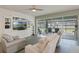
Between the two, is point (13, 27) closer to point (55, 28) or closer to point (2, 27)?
point (2, 27)

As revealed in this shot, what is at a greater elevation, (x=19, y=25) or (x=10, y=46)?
(x=19, y=25)

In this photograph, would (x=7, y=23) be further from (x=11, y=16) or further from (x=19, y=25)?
(x=19, y=25)

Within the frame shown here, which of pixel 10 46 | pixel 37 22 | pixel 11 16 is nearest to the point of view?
pixel 10 46

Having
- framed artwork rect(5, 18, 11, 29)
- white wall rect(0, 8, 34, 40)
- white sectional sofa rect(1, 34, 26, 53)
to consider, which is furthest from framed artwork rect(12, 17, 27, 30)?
white sectional sofa rect(1, 34, 26, 53)

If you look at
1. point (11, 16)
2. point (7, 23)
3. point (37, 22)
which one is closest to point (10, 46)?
point (7, 23)

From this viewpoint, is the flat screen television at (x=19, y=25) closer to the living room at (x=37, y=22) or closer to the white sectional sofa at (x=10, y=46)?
the living room at (x=37, y=22)

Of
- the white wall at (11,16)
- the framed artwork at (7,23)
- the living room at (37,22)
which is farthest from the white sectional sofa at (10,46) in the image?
the framed artwork at (7,23)

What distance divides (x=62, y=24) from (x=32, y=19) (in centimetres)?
284

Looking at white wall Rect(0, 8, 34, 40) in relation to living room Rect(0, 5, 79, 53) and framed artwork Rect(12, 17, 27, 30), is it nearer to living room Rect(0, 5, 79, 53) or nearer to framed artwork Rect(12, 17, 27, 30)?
living room Rect(0, 5, 79, 53)
